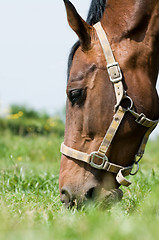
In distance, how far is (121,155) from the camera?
7.95ft

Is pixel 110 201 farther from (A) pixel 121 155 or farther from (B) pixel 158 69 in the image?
(B) pixel 158 69

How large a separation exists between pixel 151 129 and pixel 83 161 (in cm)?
59

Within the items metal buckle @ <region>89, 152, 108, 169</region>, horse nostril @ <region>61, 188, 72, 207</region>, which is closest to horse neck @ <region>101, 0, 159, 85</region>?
metal buckle @ <region>89, 152, 108, 169</region>

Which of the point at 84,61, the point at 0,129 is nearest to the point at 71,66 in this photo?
the point at 84,61

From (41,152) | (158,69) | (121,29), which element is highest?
(121,29)

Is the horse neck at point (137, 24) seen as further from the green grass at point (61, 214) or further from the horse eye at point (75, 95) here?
the green grass at point (61, 214)

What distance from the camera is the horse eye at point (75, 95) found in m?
2.46

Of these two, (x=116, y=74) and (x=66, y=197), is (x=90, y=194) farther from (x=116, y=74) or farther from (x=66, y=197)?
(x=116, y=74)

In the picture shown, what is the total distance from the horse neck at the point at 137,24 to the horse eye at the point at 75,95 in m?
0.45

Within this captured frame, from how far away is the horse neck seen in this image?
2490 millimetres

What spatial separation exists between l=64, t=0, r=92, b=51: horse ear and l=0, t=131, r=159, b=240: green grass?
3.94 feet

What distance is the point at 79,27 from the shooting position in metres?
2.52

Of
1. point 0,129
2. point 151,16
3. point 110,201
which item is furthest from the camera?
point 0,129

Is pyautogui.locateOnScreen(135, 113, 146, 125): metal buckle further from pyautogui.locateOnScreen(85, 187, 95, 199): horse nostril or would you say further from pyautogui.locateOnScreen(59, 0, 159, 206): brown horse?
pyautogui.locateOnScreen(85, 187, 95, 199): horse nostril
